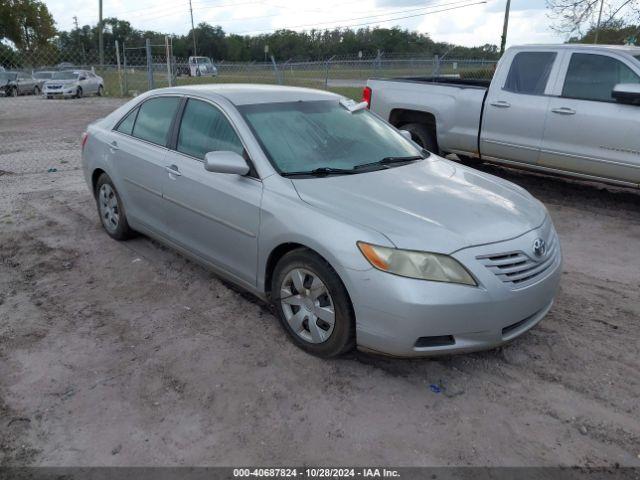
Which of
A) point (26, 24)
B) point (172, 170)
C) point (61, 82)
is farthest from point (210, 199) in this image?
point (26, 24)

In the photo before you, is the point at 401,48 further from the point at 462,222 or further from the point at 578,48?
the point at 462,222

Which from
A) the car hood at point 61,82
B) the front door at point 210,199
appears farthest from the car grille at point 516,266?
the car hood at point 61,82

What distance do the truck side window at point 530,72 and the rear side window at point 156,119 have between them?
14.8 feet

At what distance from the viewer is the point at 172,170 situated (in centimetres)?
432

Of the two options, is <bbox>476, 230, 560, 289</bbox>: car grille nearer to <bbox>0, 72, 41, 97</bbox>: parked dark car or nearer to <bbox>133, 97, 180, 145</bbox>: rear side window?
<bbox>133, 97, 180, 145</bbox>: rear side window

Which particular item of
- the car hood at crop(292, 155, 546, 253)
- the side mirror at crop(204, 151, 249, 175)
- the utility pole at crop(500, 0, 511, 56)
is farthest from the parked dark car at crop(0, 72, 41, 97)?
the car hood at crop(292, 155, 546, 253)

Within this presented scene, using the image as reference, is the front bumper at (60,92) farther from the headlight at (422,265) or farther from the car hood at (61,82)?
the headlight at (422,265)

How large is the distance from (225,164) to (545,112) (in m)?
4.64

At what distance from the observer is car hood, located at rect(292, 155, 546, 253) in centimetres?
309

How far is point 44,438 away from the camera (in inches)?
110

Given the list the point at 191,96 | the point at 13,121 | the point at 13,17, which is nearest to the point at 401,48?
the point at 13,121

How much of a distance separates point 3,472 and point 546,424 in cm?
270

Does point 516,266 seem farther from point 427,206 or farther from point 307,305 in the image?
point 307,305

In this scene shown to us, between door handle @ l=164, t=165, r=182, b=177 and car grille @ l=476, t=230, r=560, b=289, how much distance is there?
2.40 meters
